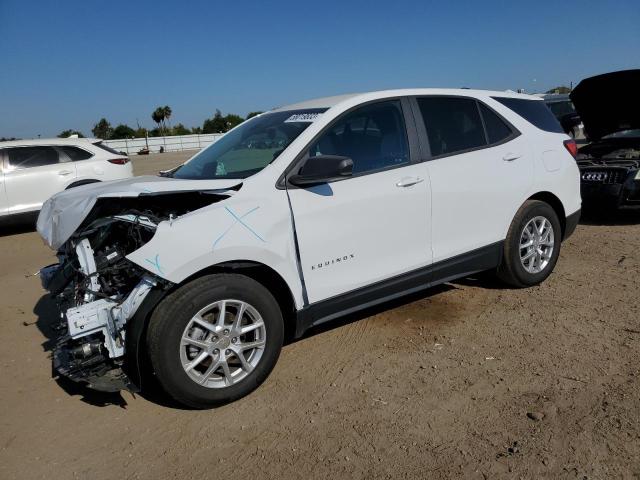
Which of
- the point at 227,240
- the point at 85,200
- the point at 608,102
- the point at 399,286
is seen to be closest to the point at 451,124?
the point at 399,286

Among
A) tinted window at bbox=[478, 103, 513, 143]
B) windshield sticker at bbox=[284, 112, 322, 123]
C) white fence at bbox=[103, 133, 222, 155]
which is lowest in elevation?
tinted window at bbox=[478, 103, 513, 143]

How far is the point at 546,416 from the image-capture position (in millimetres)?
2854

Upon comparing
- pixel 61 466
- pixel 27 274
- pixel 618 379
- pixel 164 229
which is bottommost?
pixel 618 379

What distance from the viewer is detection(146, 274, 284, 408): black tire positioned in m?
2.88

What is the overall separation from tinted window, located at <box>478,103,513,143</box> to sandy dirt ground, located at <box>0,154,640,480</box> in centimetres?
143

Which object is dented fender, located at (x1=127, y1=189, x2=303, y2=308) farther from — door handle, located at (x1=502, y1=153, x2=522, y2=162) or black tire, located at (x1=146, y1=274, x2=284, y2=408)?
door handle, located at (x1=502, y1=153, x2=522, y2=162)

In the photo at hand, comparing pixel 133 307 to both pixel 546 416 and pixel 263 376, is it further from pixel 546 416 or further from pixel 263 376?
pixel 546 416

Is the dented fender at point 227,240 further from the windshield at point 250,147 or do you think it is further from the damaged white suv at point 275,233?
the windshield at point 250,147

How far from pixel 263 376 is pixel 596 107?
7.03 metres

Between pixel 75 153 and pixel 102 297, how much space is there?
7.60 meters

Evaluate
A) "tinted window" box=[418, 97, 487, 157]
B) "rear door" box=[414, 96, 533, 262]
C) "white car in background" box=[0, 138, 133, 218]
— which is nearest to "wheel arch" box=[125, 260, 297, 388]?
"rear door" box=[414, 96, 533, 262]

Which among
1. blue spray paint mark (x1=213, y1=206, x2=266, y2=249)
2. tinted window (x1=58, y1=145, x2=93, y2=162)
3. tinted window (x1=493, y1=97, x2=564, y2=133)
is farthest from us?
tinted window (x1=58, y1=145, x2=93, y2=162)

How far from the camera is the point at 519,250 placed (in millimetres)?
4551

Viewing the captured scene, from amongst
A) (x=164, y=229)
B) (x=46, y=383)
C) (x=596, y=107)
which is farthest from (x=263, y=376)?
(x=596, y=107)
